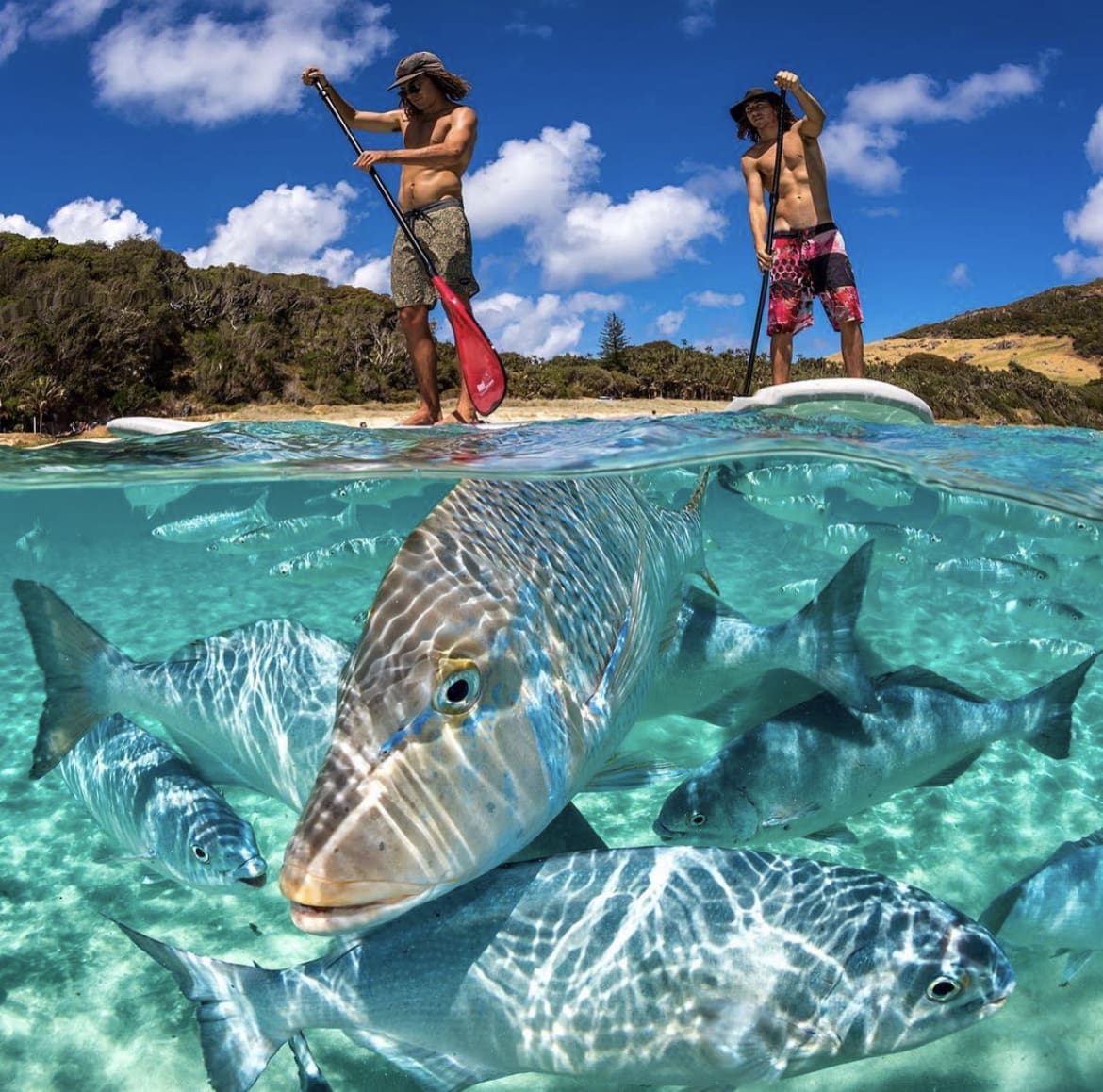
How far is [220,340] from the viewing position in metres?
28.6

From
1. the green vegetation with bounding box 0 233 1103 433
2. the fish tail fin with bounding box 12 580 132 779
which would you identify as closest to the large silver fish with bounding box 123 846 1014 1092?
the fish tail fin with bounding box 12 580 132 779

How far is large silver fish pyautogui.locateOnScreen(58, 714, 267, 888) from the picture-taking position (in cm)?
362

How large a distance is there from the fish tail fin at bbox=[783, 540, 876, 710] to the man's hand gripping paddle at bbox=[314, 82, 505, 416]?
18.8 feet

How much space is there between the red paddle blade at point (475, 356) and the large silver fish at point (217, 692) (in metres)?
5.22

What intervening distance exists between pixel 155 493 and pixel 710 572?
22.0 ft

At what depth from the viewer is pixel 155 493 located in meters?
10.9

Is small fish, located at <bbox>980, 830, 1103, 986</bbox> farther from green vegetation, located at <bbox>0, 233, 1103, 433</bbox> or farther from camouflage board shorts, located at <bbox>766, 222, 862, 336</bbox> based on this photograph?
green vegetation, located at <bbox>0, 233, 1103, 433</bbox>

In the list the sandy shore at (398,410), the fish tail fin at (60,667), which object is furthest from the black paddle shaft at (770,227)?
the fish tail fin at (60,667)

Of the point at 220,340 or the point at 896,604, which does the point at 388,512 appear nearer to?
the point at 896,604

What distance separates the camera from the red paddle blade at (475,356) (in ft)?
29.8

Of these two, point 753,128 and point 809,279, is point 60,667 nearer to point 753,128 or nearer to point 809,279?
point 809,279

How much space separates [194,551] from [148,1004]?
15071 mm

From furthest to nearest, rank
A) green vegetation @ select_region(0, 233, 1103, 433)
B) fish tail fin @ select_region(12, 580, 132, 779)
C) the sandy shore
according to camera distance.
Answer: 1. green vegetation @ select_region(0, 233, 1103, 433)
2. the sandy shore
3. fish tail fin @ select_region(12, 580, 132, 779)

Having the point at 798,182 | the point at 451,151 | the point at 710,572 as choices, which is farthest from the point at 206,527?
the point at 798,182
